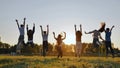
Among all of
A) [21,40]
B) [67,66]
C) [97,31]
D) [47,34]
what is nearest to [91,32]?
[97,31]

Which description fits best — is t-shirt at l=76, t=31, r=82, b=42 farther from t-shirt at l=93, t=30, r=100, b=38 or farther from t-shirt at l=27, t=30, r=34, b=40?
t-shirt at l=27, t=30, r=34, b=40

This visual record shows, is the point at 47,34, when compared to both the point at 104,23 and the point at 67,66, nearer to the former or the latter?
the point at 104,23

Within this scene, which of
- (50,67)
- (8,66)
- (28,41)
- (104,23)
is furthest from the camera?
(28,41)

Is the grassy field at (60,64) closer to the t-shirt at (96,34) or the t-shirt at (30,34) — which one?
the t-shirt at (96,34)

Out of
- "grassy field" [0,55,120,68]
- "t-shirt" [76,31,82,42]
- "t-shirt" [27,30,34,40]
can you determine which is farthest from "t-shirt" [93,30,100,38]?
"grassy field" [0,55,120,68]

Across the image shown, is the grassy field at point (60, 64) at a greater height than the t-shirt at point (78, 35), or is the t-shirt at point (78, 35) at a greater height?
the t-shirt at point (78, 35)

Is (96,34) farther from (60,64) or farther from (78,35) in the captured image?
(60,64)

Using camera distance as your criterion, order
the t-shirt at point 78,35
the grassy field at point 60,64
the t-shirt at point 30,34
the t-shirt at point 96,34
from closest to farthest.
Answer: the grassy field at point 60,64 < the t-shirt at point 78,35 < the t-shirt at point 96,34 < the t-shirt at point 30,34

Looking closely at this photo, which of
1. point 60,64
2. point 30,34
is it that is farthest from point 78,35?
point 60,64

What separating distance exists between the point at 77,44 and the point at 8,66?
1159 cm

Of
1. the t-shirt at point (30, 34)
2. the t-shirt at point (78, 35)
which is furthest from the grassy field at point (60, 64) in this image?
the t-shirt at point (30, 34)

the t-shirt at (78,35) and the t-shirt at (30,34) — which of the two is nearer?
the t-shirt at (78,35)

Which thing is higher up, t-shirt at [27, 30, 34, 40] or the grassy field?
t-shirt at [27, 30, 34, 40]

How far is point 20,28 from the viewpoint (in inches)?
1152
